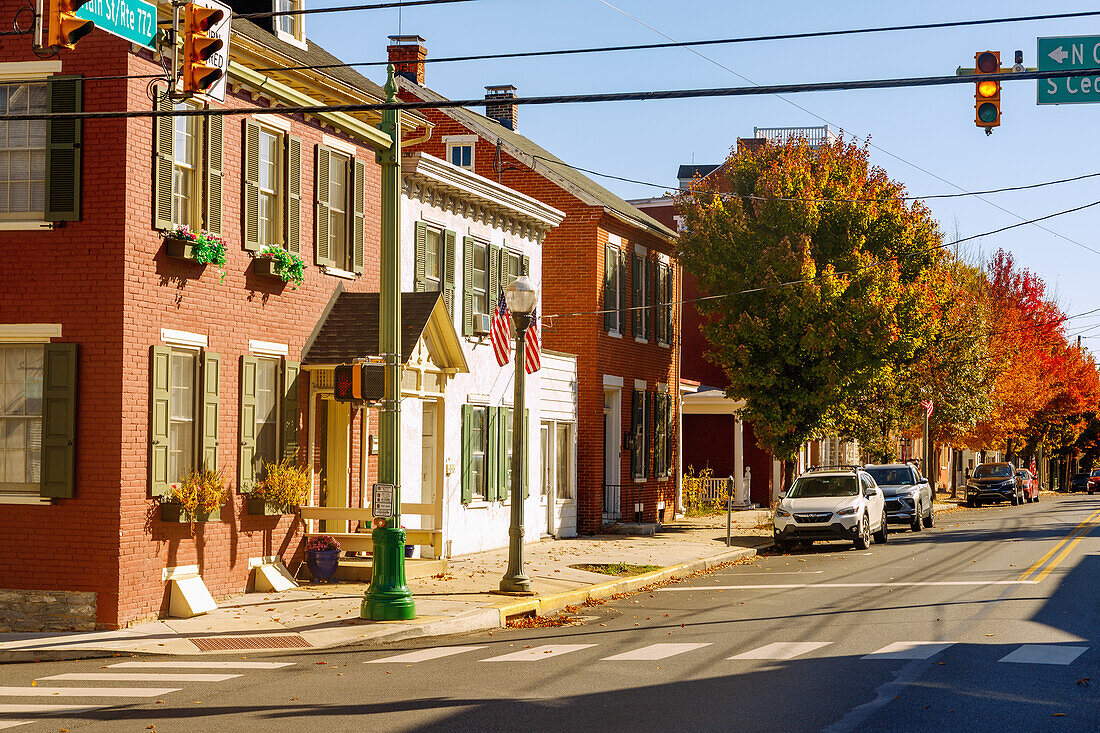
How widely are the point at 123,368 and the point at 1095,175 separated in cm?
1957

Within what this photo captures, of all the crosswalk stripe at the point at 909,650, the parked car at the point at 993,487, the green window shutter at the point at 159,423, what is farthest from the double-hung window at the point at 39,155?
the parked car at the point at 993,487

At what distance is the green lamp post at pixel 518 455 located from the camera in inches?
696

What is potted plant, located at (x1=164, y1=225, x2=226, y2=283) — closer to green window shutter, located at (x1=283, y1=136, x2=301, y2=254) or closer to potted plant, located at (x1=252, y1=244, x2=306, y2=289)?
potted plant, located at (x1=252, y1=244, x2=306, y2=289)

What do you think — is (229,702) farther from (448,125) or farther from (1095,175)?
(448,125)

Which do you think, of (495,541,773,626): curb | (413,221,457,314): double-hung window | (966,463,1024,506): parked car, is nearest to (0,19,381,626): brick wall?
(495,541,773,626): curb

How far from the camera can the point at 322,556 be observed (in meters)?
18.6

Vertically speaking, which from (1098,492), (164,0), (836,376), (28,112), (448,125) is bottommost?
(1098,492)

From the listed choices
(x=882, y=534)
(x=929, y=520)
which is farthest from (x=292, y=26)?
(x=929, y=520)

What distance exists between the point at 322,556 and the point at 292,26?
9.00 m

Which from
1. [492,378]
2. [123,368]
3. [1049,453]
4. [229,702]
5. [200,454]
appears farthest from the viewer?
[1049,453]

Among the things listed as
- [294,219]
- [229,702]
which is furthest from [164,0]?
[229,702]

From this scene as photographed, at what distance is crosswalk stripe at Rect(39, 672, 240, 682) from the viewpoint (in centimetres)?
1155

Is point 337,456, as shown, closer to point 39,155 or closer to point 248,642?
point 248,642

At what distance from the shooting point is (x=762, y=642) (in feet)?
43.9
